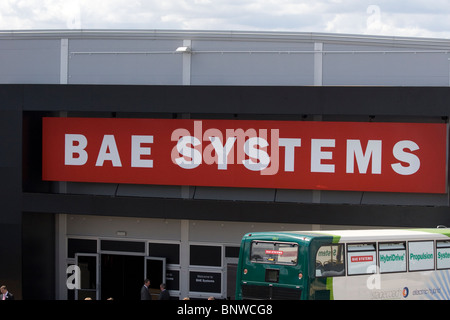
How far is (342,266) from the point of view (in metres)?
15.5

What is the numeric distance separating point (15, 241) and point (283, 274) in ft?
32.1

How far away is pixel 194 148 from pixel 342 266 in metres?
6.95

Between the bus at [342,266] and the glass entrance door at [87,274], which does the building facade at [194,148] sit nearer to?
the glass entrance door at [87,274]

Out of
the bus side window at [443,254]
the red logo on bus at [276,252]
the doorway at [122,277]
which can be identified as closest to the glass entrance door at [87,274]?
the doorway at [122,277]

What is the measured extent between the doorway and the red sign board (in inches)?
108

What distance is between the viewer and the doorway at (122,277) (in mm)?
21984

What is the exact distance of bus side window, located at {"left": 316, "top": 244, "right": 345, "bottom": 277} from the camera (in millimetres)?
15203

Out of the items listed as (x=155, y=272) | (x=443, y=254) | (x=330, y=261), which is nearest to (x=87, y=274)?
(x=155, y=272)

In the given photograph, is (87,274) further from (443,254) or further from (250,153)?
(443,254)

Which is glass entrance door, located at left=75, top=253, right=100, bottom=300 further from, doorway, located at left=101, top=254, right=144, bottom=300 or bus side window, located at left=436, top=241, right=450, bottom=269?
bus side window, located at left=436, top=241, right=450, bottom=269

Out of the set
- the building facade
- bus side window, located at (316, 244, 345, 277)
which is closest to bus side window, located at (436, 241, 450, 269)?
the building facade
